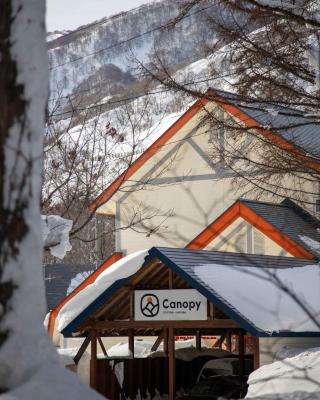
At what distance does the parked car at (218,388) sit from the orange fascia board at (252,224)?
510cm

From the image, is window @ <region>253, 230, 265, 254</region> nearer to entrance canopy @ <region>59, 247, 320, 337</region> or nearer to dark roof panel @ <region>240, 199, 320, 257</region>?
dark roof panel @ <region>240, 199, 320, 257</region>

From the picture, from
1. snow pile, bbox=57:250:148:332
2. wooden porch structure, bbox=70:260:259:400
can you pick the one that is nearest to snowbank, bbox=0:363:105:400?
wooden porch structure, bbox=70:260:259:400

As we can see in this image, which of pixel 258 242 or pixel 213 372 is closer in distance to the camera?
pixel 213 372

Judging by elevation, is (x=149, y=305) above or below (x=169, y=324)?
above

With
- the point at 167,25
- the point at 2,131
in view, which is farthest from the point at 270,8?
the point at 2,131

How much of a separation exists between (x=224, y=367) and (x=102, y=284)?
4205 millimetres

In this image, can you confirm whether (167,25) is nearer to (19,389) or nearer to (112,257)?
(19,389)

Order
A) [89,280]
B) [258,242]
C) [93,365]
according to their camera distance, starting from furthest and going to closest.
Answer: [89,280], [258,242], [93,365]

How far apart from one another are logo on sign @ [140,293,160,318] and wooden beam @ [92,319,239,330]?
0.59 ft

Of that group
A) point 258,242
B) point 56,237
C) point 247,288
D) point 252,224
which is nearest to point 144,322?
point 247,288

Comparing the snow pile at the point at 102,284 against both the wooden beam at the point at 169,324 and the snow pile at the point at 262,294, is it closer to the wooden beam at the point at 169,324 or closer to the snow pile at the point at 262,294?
the wooden beam at the point at 169,324

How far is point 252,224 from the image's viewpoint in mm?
23234

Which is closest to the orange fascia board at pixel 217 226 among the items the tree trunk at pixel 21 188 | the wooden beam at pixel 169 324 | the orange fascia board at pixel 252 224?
the orange fascia board at pixel 252 224

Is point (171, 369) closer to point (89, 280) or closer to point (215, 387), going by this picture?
point (215, 387)
